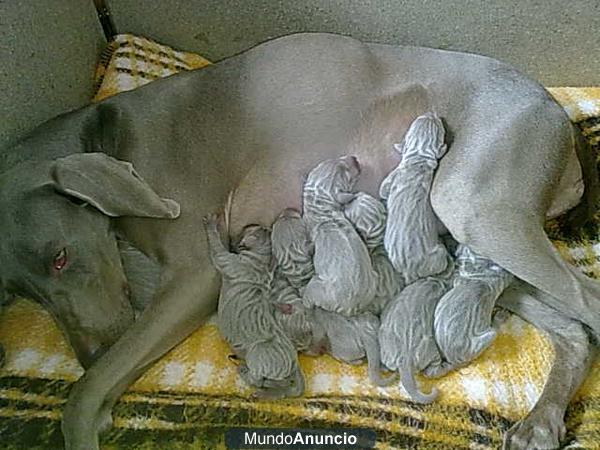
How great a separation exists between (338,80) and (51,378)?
4.03 ft

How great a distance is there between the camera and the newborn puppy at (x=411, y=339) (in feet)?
7.95

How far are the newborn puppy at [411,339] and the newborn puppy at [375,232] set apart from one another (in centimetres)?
6

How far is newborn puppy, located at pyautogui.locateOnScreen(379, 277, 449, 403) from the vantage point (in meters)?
2.42

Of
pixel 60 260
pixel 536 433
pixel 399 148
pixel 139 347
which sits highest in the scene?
pixel 399 148

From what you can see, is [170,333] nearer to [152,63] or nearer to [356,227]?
[356,227]

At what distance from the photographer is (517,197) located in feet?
8.43

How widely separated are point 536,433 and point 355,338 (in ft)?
1.73

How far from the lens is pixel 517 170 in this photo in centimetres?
259

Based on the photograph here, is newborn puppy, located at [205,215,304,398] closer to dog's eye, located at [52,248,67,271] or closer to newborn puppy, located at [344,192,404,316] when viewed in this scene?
newborn puppy, located at [344,192,404,316]

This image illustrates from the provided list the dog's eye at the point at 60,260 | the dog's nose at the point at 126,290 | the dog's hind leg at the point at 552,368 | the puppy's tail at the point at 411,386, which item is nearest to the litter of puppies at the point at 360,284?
the puppy's tail at the point at 411,386

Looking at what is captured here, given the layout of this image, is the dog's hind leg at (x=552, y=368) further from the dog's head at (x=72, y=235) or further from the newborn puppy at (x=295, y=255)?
the dog's head at (x=72, y=235)

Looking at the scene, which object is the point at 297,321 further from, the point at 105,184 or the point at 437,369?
the point at 105,184

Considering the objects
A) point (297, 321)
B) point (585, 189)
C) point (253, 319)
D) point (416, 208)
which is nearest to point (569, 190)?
point (585, 189)

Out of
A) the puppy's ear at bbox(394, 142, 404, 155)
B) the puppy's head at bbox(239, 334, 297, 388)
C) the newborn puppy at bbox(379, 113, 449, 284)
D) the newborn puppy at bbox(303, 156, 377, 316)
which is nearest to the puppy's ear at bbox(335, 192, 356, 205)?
the newborn puppy at bbox(303, 156, 377, 316)
